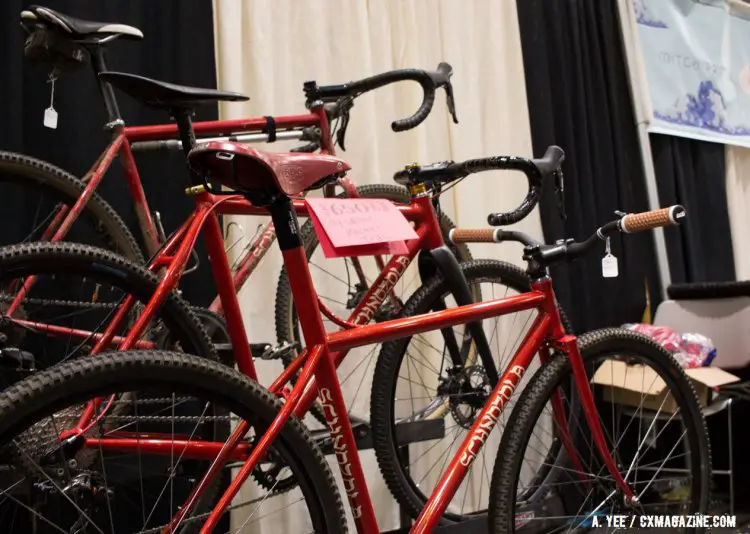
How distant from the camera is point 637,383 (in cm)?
183

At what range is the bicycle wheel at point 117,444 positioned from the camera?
0.64 metres

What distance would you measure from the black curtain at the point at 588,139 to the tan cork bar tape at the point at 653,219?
40.3 inches

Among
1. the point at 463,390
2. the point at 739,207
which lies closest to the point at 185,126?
the point at 463,390

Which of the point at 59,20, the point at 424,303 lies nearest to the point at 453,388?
the point at 424,303

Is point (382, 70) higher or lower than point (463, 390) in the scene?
higher

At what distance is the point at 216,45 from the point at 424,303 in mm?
940

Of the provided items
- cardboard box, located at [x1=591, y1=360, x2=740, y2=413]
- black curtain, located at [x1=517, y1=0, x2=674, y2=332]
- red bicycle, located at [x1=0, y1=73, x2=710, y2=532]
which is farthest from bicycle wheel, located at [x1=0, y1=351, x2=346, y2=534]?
black curtain, located at [x1=517, y1=0, x2=674, y2=332]

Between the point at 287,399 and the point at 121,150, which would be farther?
the point at 121,150

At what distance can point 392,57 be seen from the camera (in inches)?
77.1

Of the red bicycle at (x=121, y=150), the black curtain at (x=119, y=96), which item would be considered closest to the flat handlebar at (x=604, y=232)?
the red bicycle at (x=121, y=150)

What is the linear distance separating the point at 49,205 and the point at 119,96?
1.13 ft

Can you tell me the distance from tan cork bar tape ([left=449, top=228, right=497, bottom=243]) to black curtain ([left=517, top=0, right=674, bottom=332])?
879 millimetres

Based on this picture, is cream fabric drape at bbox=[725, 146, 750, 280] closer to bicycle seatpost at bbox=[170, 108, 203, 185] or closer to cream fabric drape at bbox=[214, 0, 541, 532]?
cream fabric drape at bbox=[214, 0, 541, 532]

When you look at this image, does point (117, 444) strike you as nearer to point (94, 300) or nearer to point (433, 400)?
point (94, 300)
